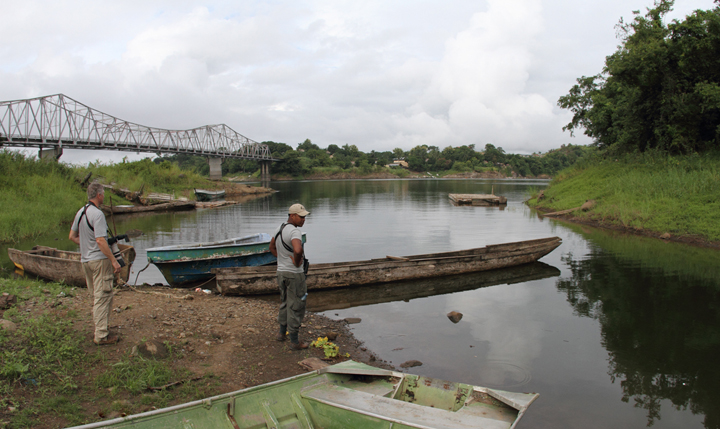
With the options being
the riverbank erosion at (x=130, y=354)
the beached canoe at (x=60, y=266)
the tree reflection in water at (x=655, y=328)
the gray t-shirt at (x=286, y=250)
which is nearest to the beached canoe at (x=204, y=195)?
the beached canoe at (x=60, y=266)

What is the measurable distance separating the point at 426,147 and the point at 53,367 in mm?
162004

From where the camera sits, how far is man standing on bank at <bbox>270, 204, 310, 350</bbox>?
581cm

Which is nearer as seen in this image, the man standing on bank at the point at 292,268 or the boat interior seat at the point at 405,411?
the boat interior seat at the point at 405,411

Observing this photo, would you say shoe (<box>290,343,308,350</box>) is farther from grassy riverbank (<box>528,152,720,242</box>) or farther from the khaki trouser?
grassy riverbank (<box>528,152,720,242</box>)

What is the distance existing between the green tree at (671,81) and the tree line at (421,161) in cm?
8981

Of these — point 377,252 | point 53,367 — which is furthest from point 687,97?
point 53,367

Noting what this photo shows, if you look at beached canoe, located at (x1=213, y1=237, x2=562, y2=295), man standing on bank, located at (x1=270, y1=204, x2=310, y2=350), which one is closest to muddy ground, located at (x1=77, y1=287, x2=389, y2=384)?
man standing on bank, located at (x1=270, y1=204, x2=310, y2=350)

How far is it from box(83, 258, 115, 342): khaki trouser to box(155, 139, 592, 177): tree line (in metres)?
103

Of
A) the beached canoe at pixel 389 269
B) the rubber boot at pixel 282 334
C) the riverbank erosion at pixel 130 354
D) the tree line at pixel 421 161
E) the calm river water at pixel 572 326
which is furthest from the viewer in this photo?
the tree line at pixel 421 161

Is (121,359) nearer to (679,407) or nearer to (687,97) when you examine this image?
(679,407)

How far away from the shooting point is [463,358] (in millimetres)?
6680

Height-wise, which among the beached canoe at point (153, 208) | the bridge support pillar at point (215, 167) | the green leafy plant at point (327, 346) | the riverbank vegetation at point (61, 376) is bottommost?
the green leafy plant at point (327, 346)

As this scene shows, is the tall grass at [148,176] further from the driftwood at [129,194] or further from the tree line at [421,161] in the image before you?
the tree line at [421,161]

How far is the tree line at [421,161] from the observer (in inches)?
4715
